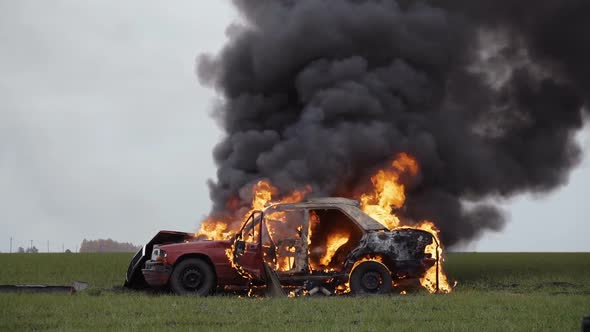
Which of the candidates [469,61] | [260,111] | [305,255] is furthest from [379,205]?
[469,61]

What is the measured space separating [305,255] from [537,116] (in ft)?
51.4

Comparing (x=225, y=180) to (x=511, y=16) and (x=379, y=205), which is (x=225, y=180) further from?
(x=511, y=16)

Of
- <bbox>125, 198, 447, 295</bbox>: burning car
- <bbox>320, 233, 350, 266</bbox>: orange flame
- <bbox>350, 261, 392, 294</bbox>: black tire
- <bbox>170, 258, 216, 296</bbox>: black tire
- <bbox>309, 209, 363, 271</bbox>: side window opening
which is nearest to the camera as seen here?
<bbox>350, 261, 392, 294</bbox>: black tire

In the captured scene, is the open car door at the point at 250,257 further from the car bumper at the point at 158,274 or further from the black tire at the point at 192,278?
the car bumper at the point at 158,274

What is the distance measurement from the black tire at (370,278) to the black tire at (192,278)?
2730 mm

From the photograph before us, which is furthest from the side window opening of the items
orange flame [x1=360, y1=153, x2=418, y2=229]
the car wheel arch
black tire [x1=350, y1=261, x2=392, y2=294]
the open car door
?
the car wheel arch

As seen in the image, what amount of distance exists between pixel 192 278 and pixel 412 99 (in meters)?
10.7

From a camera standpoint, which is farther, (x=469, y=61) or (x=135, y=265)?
(x=469, y=61)

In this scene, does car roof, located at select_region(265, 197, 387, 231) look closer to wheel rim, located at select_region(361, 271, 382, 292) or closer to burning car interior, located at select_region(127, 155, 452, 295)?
burning car interior, located at select_region(127, 155, 452, 295)

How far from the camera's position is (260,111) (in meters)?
22.7

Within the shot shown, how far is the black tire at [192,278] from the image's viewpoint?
46.6ft

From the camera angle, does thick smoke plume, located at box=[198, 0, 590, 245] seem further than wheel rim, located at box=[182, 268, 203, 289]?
Yes

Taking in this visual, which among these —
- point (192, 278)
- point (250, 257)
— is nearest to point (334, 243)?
point (250, 257)

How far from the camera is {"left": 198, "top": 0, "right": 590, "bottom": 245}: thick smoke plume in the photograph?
20.0m
